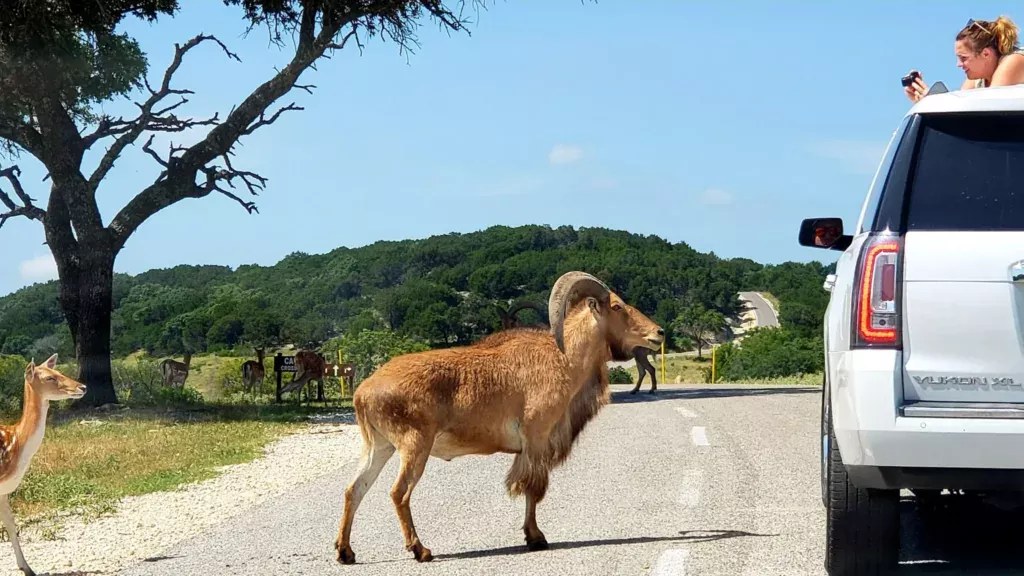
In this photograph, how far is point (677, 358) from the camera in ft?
228

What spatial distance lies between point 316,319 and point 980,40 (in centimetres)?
5017

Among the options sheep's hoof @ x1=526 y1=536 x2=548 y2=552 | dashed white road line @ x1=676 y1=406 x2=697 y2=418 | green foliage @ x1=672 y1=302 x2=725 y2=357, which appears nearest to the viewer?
sheep's hoof @ x1=526 y1=536 x2=548 y2=552

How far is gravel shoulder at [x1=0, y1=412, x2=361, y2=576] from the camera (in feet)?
30.1

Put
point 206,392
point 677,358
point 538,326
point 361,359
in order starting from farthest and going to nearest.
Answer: point 677,358 < point 361,359 < point 206,392 < point 538,326

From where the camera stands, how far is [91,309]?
26719mm

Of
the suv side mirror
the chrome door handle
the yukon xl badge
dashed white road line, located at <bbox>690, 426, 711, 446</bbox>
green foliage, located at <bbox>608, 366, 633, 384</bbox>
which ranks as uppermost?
the suv side mirror

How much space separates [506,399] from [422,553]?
4.46 ft

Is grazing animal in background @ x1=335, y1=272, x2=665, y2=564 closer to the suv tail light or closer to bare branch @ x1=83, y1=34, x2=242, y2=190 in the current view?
the suv tail light

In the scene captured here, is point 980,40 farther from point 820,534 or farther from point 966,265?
point 820,534

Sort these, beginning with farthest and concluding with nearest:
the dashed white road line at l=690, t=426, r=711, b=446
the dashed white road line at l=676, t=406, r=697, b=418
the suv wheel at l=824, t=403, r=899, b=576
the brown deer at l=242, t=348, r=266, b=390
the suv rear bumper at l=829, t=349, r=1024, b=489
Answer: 1. the brown deer at l=242, t=348, r=266, b=390
2. the dashed white road line at l=676, t=406, r=697, b=418
3. the dashed white road line at l=690, t=426, r=711, b=446
4. the suv wheel at l=824, t=403, r=899, b=576
5. the suv rear bumper at l=829, t=349, r=1024, b=489

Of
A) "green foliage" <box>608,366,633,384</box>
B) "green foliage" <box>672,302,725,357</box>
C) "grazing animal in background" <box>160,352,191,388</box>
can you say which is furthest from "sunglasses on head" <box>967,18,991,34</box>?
"green foliage" <box>672,302,725,357</box>

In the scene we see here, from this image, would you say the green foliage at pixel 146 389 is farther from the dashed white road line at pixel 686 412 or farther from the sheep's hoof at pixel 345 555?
the sheep's hoof at pixel 345 555

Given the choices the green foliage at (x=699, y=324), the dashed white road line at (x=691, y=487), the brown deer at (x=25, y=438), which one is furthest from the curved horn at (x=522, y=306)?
the green foliage at (x=699, y=324)

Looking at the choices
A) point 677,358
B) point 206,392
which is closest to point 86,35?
point 206,392
